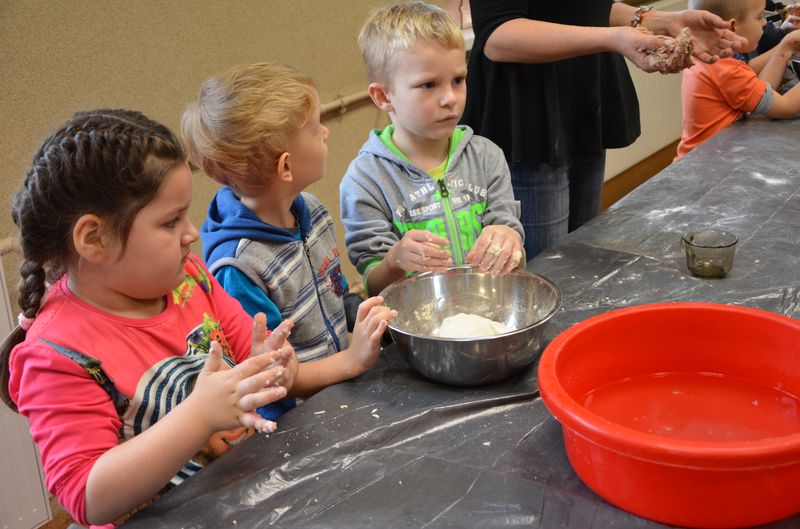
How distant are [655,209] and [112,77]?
5.05 feet

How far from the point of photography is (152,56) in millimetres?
2318

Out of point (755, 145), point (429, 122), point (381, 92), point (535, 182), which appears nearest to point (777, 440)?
point (429, 122)

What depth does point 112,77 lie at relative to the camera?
2.21m

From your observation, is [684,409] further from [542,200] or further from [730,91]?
[730,91]

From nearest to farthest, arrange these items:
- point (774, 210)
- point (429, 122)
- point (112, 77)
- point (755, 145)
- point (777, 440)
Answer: point (777, 440) < point (429, 122) < point (774, 210) < point (112, 77) < point (755, 145)

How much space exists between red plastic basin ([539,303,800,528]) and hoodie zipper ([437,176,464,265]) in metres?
0.61

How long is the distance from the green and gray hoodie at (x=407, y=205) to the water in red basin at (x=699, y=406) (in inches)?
24.8

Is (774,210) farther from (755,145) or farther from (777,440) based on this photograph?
(777,440)

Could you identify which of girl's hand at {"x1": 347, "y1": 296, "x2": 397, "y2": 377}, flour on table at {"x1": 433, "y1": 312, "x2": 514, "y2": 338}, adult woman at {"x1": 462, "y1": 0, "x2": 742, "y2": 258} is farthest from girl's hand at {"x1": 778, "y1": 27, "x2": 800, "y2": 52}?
girl's hand at {"x1": 347, "y1": 296, "x2": 397, "y2": 377}

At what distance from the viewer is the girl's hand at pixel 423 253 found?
1.43m

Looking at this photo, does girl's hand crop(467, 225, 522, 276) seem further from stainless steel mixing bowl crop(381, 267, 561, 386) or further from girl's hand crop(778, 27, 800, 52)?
girl's hand crop(778, 27, 800, 52)

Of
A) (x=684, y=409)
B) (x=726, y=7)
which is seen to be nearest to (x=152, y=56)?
(x=684, y=409)

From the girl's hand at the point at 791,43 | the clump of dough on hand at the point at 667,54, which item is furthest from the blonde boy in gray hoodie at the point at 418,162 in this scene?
the girl's hand at the point at 791,43

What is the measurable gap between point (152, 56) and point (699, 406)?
6.19 ft
